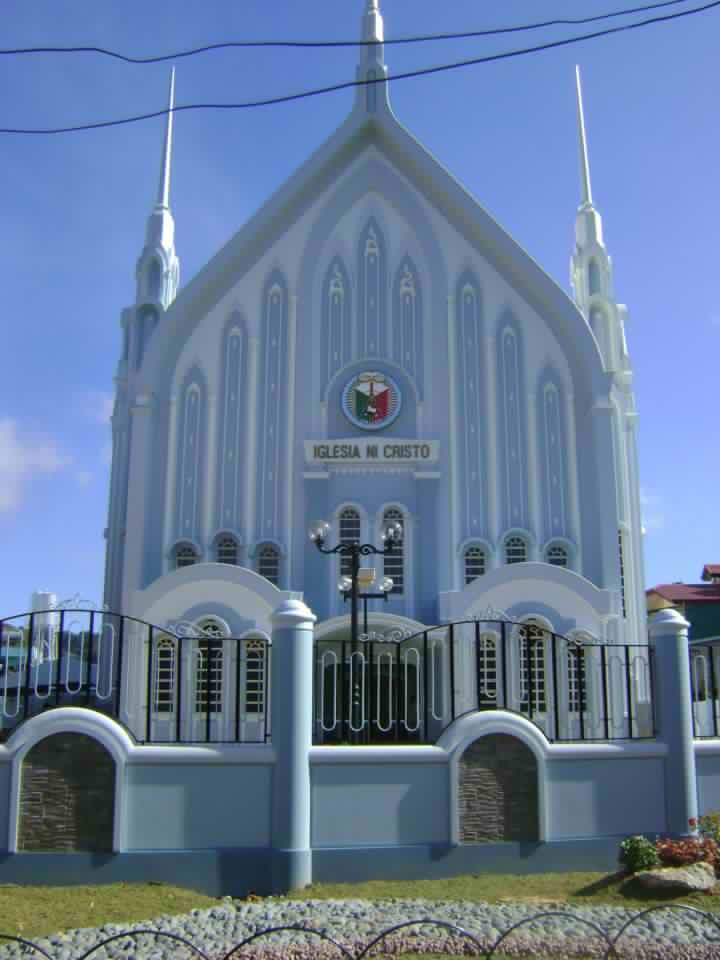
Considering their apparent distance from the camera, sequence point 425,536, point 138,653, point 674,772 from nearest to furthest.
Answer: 1. point 674,772
2. point 138,653
3. point 425,536

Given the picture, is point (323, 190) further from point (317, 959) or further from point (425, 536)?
point (317, 959)

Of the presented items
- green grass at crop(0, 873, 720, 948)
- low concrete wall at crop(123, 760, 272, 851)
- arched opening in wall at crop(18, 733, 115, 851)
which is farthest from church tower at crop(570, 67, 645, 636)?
arched opening in wall at crop(18, 733, 115, 851)

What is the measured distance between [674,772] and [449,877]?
10.4ft

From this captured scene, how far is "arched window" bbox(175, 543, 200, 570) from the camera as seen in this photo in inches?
971

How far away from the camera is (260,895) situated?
1127 cm

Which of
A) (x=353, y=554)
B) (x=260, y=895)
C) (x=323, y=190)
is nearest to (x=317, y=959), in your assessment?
(x=260, y=895)

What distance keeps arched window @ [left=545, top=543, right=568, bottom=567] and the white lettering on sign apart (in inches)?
139

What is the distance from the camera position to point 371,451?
24.8m

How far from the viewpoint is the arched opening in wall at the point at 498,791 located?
1197 cm

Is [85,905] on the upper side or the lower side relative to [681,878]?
lower

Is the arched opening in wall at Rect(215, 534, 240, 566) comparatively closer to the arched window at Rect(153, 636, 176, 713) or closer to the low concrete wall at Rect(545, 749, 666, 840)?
the arched window at Rect(153, 636, 176, 713)

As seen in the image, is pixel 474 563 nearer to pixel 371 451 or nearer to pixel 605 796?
pixel 371 451

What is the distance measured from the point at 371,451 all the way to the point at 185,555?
516cm

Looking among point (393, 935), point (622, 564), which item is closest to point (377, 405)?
point (622, 564)
